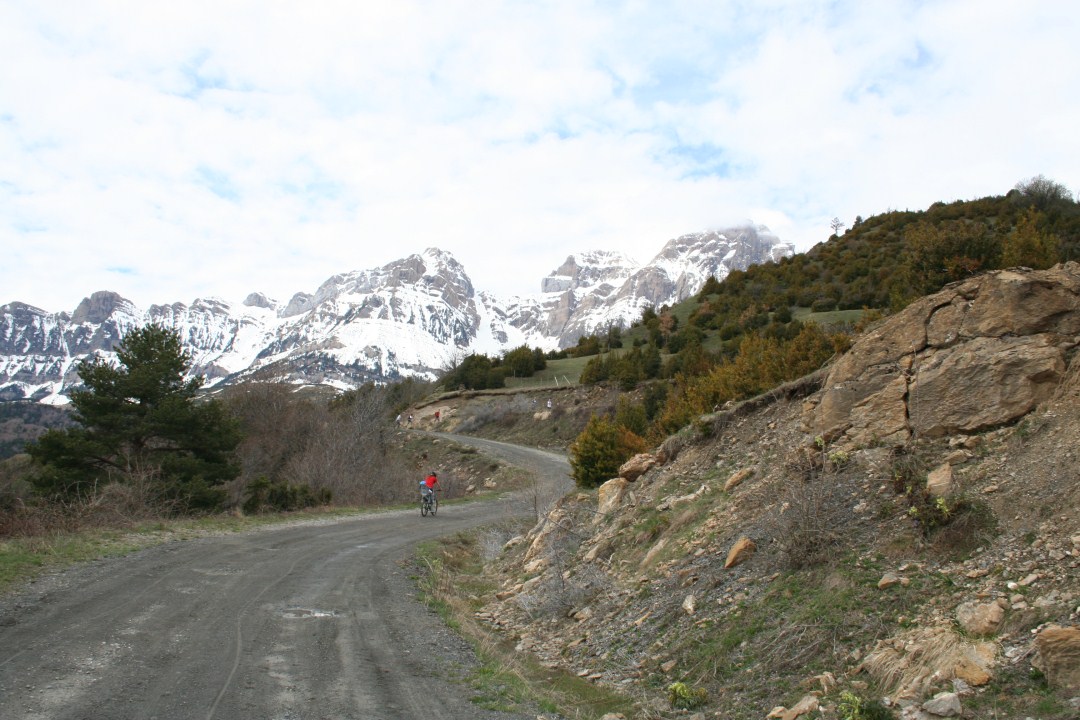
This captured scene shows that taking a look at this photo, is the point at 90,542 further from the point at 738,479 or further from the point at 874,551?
the point at 874,551

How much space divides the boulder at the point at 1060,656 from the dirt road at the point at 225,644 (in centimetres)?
391

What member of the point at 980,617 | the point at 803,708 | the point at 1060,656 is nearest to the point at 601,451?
the point at 803,708

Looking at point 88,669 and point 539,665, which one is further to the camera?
point 539,665

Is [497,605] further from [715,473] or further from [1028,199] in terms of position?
[1028,199]

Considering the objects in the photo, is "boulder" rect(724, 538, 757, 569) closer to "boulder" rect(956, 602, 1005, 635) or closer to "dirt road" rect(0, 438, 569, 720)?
"boulder" rect(956, 602, 1005, 635)

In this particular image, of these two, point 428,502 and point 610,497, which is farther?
point 428,502

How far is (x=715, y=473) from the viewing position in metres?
11.1

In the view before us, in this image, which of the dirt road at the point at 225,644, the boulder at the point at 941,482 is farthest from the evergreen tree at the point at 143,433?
the boulder at the point at 941,482

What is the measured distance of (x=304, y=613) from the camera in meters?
9.12

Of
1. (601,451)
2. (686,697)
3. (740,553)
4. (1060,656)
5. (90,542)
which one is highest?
(601,451)

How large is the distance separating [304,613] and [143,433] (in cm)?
1782

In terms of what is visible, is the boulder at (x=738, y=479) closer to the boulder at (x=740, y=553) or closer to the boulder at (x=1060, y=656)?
the boulder at (x=740, y=553)

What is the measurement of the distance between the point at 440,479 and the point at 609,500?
20.5 m

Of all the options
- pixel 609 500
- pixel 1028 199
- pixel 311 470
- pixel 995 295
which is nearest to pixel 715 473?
pixel 609 500
